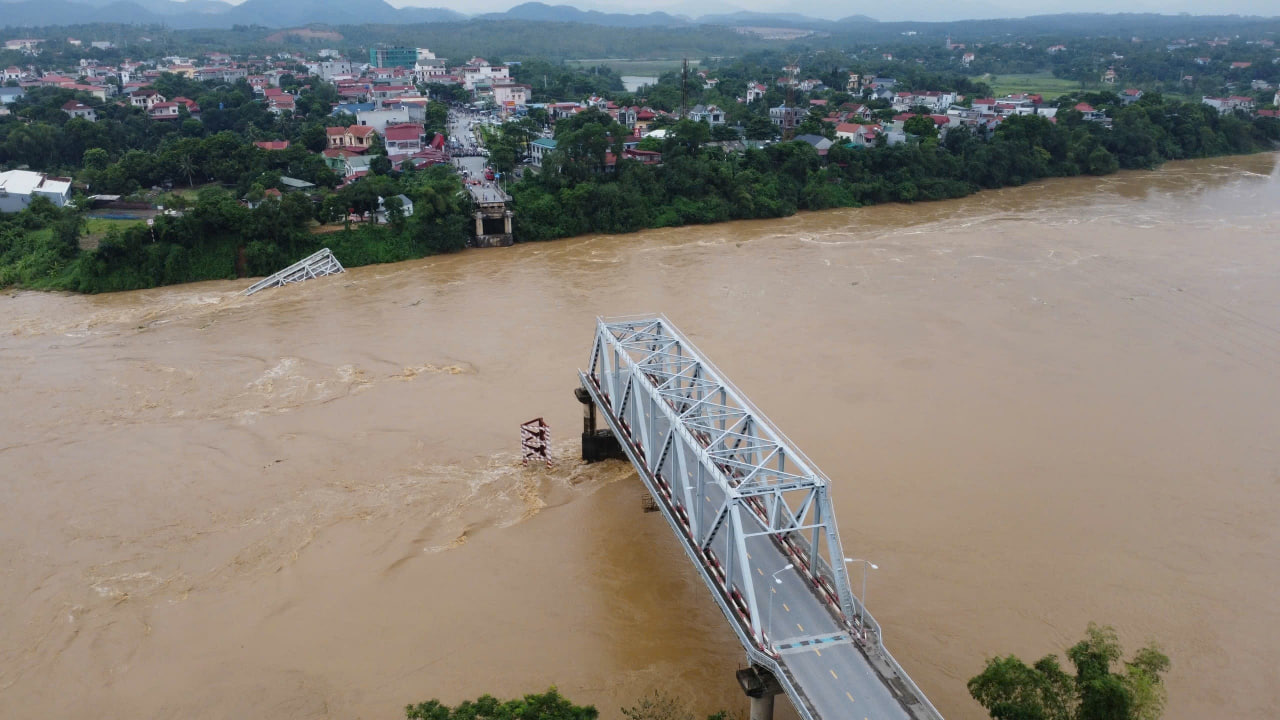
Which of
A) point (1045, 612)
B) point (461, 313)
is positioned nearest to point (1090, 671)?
point (1045, 612)

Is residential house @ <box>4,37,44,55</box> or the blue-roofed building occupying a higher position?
residential house @ <box>4,37,44,55</box>

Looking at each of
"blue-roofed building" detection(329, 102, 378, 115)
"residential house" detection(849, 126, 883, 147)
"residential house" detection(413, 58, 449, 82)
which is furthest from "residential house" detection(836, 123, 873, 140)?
"residential house" detection(413, 58, 449, 82)

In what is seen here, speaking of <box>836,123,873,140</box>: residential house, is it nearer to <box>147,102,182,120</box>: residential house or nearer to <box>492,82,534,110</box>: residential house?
<box>492,82,534,110</box>: residential house

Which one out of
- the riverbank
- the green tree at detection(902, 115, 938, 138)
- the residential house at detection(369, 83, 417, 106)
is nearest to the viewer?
the riverbank

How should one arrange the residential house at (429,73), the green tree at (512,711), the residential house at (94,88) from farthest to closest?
the residential house at (429,73) < the residential house at (94,88) < the green tree at (512,711)

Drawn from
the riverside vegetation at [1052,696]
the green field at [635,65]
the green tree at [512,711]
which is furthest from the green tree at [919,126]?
the green field at [635,65]

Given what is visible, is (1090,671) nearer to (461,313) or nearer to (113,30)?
(461,313)

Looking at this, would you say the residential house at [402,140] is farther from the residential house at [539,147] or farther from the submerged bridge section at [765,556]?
the submerged bridge section at [765,556]
